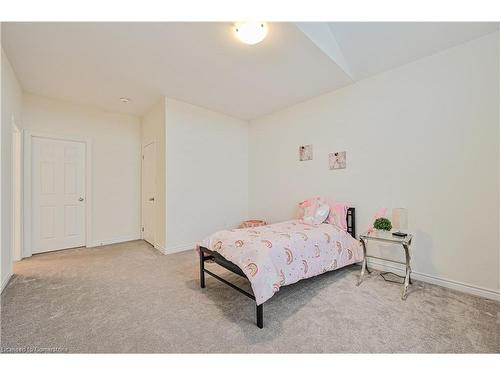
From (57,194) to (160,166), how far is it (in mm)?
1796

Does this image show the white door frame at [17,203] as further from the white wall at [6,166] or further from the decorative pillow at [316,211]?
the decorative pillow at [316,211]

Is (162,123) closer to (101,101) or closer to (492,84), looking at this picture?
(101,101)

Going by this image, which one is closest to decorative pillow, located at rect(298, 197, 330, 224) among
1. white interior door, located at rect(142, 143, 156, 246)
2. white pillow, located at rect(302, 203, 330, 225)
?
white pillow, located at rect(302, 203, 330, 225)

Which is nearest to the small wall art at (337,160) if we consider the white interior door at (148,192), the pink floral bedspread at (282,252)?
the pink floral bedspread at (282,252)

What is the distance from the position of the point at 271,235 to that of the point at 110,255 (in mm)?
2793

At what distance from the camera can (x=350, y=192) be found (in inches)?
Result: 125

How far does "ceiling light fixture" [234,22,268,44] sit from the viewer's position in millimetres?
1989

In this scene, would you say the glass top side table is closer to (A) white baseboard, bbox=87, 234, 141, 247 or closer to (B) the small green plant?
(B) the small green plant

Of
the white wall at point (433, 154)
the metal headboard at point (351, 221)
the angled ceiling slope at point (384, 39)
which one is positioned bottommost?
the metal headboard at point (351, 221)

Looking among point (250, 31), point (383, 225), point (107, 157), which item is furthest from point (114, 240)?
point (383, 225)

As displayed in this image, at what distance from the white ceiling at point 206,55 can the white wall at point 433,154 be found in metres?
0.25

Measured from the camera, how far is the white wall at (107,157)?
3738 mm

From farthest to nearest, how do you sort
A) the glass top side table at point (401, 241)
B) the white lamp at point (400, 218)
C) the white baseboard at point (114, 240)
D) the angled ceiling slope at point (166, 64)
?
the white baseboard at point (114, 240) → the white lamp at point (400, 218) → the glass top side table at point (401, 241) → the angled ceiling slope at point (166, 64)

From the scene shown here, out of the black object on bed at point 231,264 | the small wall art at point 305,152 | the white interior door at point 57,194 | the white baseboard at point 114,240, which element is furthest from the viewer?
the white baseboard at point 114,240
